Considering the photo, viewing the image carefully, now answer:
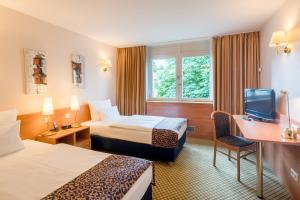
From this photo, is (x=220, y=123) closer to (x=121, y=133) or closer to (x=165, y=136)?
(x=165, y=136)

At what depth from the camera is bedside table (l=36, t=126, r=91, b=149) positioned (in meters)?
2.71

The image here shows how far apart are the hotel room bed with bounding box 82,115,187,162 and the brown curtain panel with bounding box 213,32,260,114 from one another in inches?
51.3

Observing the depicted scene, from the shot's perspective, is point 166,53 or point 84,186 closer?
point 84,186

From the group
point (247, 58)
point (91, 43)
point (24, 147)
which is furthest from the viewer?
point (91, 43)

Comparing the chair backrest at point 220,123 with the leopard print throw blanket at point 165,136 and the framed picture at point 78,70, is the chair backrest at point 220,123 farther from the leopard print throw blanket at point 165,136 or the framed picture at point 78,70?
the framed picture at point 78,70

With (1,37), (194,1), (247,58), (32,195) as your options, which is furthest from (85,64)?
(247,58)

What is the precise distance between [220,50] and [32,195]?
13.4 ft

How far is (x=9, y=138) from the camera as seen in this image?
208cm

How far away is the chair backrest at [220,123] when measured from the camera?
9.27 ft

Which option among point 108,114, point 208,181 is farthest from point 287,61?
point 108,114

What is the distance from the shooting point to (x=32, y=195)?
4.21 ft

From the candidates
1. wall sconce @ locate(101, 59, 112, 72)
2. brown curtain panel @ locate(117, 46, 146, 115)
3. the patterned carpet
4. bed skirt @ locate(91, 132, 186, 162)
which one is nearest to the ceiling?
wall sconce @ locate(101, 59, 112, 72)

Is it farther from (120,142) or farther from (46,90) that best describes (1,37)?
(120,142)

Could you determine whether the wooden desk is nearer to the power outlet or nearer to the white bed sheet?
the power outlet
